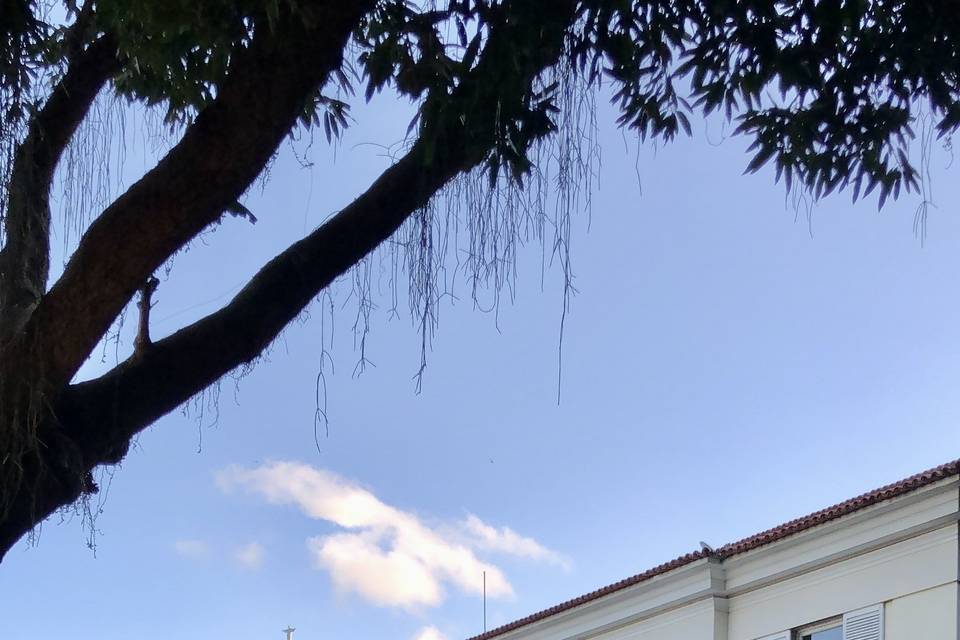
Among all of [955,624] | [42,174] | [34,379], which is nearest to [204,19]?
[42,174]

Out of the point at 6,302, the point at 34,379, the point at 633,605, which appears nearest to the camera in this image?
the point at 34,379

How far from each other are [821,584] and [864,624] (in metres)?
0.77

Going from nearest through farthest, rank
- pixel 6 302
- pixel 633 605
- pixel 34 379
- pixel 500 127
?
1. pixel 34 379
2. pixel 6 302
3. pixel 500 127
4. pixel 633 605

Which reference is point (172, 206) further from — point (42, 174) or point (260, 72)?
point (42, 174)

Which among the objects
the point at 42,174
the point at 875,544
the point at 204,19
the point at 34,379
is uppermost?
the point at 875,544

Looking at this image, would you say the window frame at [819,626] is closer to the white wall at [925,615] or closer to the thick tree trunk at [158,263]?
the white wall at [925,615]

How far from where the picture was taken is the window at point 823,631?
58.5 ft

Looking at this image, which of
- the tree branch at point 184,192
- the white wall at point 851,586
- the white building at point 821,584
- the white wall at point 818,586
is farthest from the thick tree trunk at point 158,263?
the white wall at point 851,586

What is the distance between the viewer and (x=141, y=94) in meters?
6.66

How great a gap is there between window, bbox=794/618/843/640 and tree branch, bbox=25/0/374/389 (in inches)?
570

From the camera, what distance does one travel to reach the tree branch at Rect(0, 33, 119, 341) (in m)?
4.97

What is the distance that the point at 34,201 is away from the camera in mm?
5203

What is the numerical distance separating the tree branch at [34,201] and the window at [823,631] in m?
13.9

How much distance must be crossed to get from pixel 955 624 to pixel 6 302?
1351 centimetres
